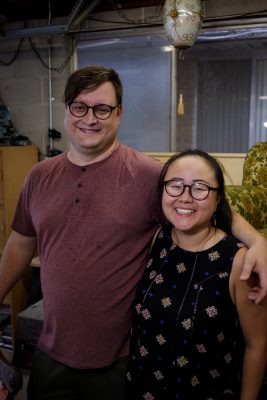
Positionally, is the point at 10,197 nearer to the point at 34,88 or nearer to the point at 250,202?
the point at 34,88

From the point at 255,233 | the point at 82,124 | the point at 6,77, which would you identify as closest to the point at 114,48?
the point at 6,77

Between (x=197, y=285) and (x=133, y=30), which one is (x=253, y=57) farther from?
(x=197, y=285)

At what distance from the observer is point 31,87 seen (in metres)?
3.64

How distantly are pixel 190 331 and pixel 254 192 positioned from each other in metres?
1.51

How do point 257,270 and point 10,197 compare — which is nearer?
point 257,270

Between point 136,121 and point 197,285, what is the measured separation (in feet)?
8.43

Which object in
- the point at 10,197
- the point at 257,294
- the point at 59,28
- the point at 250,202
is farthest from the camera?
the point at 59,28

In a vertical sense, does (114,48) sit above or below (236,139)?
above

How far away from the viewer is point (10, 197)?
292 cm

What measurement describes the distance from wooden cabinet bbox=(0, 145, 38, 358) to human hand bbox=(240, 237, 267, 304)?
7.00ft

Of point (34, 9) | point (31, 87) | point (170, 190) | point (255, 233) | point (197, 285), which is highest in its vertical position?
point (34, 9)

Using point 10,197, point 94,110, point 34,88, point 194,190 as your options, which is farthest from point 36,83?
point 194,190

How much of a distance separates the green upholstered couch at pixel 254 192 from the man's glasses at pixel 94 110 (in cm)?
113

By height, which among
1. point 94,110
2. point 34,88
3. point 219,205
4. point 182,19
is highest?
point 182,19
